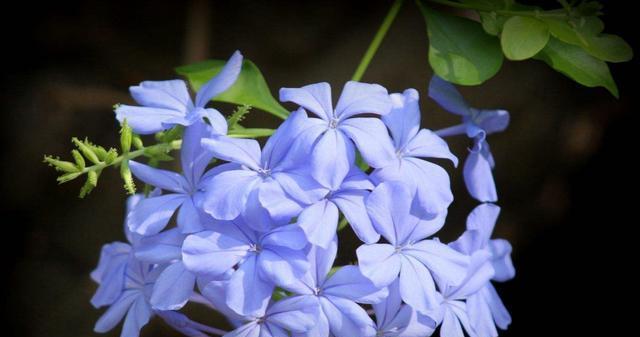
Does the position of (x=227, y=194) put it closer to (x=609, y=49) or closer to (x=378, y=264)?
(x=378, y=264)

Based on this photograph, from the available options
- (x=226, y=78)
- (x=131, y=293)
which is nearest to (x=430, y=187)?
(x=226, y=78)

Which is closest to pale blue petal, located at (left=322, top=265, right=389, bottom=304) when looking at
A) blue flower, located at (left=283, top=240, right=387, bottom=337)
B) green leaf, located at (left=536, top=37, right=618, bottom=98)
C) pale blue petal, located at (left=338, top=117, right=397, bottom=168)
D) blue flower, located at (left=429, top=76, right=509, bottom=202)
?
blue flower, located at (left=283, top=240, right=387, bottom=337)

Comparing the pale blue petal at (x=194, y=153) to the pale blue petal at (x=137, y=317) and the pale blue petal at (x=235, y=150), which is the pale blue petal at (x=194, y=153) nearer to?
the pale blue petal at (x=235, y=150)

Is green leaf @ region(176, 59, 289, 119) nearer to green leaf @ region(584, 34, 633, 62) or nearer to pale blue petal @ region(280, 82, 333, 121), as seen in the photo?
pale blue petal @ region(280, 82, 333, 121)

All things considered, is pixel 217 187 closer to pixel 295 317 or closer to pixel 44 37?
pixel 295 317

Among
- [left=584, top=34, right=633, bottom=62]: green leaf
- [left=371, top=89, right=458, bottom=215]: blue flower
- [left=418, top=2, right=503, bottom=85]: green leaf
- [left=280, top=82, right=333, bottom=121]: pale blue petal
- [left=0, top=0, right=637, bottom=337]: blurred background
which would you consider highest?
[left=584, top=34, right=633, bottom=62]: green leaf

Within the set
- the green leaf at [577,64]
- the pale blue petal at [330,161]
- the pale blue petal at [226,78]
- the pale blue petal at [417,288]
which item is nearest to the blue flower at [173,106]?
the pale blue petal at [226,78]
